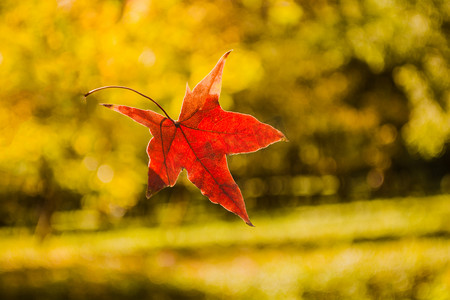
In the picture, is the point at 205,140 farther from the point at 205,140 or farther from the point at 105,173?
the point at 105,173

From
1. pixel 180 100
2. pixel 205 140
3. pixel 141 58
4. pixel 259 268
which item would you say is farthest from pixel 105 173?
pixel 205 140

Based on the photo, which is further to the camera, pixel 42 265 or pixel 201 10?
pixel 42 265

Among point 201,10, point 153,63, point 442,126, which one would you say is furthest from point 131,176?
point 442,126

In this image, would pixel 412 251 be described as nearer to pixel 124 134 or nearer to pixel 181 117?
pixel 124 134

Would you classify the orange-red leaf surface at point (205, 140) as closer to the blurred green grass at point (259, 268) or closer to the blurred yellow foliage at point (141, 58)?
the blurred yellow foliage at point (141, 58)

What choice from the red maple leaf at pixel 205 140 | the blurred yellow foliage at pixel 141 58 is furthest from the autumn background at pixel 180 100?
the red maple leaf at pixel 205 140

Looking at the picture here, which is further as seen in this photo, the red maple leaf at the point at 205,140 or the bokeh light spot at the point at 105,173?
the bokeh light spot at the point at 105,173
